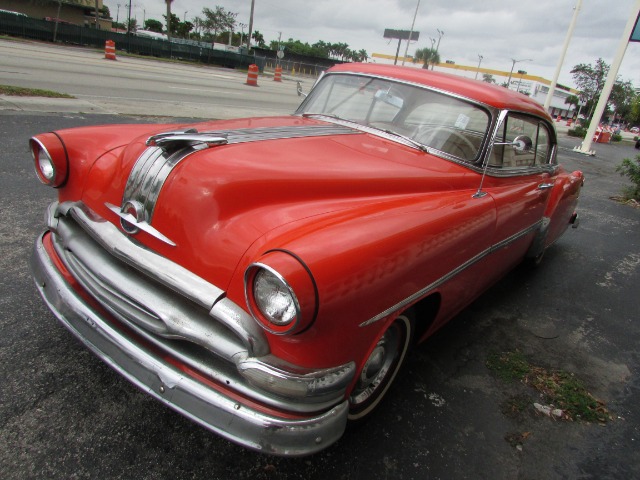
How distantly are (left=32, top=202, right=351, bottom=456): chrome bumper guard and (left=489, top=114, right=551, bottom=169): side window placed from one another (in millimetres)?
2088

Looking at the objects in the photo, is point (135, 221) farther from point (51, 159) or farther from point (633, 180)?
point (633, 180)

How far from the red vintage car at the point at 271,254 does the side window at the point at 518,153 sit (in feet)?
0.30

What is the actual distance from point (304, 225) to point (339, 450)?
106 cm

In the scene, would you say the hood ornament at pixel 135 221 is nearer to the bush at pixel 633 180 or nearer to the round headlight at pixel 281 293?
the round headlight at pixel 281 293

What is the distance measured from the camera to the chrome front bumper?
5.13 feet

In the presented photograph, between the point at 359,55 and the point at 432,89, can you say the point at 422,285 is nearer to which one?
the point at 432,89

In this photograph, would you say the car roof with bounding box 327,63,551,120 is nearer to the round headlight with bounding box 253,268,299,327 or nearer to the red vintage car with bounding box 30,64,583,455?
the red vintage car with bounding box 30,64,583,455

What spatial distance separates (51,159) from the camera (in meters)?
2.33

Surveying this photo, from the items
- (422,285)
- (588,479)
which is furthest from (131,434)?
(588,479)

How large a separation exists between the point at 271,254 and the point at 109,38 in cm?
3511

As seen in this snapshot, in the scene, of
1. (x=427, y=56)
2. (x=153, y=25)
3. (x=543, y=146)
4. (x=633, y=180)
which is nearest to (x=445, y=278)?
(x=543, y=146)

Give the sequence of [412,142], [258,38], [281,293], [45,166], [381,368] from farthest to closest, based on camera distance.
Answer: [258,38] < [412,142] < [45,166] < [381,368] < [281,293]

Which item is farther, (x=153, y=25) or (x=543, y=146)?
(x=153, y=25)

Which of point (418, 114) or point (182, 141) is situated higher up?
point (418, 114)
